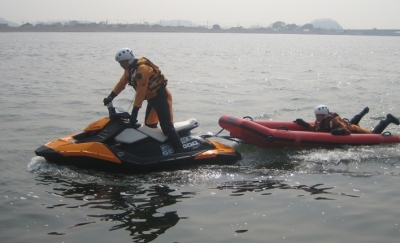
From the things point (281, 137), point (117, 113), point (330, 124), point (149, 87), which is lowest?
point (281, 137)

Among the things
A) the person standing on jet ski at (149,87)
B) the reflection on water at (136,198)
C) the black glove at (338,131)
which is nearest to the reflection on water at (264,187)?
the reflection on water at (136,198)

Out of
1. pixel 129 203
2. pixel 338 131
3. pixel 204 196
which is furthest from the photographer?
pixel 338 131

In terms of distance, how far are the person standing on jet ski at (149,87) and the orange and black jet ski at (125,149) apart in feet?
0.57

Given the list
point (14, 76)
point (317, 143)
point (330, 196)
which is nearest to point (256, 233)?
point (330, 196)

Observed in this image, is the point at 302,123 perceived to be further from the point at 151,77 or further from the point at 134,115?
the point at 134,115

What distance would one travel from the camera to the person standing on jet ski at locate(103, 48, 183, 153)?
26.1ft

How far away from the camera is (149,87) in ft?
26.9

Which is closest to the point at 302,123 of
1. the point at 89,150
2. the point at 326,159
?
the point at 326,159

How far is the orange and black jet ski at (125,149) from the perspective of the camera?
7.79m

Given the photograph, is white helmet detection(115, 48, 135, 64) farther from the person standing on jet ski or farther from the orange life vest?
the orange life vest

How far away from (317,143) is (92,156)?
14.3ft

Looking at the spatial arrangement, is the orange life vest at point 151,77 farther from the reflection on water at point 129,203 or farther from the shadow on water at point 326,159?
Answer: the shadow on water at point 326,159

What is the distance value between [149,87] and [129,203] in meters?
2.12

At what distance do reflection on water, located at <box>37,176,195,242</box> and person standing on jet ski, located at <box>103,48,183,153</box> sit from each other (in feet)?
3.81
